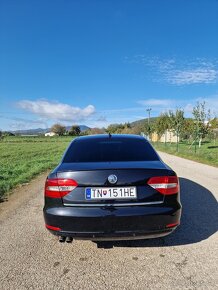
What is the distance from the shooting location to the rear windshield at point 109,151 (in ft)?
14.3

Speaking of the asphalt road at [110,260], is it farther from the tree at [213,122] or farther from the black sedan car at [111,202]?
the tree at [213,122]

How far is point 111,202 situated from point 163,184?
65 cm

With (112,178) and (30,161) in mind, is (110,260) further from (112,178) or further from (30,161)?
(30,161)

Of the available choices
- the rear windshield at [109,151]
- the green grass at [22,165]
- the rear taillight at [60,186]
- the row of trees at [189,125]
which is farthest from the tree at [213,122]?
the rear taillight at [60,186]

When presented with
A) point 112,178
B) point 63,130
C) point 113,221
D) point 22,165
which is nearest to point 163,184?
point 112,178

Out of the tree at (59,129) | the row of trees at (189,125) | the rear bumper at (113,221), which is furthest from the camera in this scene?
the tree at (59,129)

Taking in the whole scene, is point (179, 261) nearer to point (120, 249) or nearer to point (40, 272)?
point (120, 249)

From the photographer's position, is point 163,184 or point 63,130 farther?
point 63,130

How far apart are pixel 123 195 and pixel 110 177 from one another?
25 centimetres

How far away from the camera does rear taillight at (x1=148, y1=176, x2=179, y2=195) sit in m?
3.70

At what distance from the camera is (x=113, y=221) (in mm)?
3555

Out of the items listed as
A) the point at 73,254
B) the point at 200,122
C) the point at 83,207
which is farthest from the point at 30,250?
the point at 200,122

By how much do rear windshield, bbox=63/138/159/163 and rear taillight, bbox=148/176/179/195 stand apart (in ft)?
2.06

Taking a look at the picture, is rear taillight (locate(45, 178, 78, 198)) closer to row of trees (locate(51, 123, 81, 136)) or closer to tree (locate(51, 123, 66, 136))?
row of trees (locate(51, 123, 81, 136))
